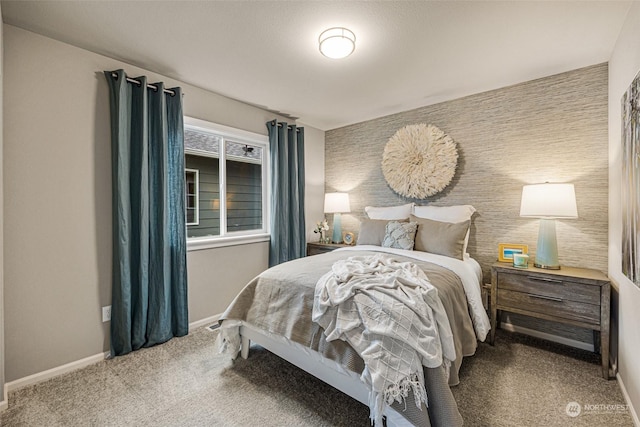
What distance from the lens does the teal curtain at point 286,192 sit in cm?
347

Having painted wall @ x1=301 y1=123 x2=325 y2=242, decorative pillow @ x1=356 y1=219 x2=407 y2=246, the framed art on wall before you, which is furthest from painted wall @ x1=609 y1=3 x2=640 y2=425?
painted wall @ x1=301 y1=123 x2=325 y2=242

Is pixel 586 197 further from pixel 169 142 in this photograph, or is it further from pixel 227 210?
pixel 169 142

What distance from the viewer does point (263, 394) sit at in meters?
1.76

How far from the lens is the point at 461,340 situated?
5.92ft

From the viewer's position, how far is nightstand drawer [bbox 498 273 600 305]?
200 centimetres

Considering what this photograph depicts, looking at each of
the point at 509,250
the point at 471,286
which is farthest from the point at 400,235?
the point at 509,250

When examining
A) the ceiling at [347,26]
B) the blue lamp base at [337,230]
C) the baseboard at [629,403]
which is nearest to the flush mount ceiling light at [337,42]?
the ceiling at [347,26]

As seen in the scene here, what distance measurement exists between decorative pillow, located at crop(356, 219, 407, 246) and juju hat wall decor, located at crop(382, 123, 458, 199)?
1.86 feet

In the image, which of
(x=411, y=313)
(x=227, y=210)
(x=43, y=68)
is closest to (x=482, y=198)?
(x=411, y=313)

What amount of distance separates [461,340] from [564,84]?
94.6 inches

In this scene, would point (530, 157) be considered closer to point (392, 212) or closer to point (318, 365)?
point (392, 212)

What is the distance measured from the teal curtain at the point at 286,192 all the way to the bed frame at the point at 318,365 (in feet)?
4.71

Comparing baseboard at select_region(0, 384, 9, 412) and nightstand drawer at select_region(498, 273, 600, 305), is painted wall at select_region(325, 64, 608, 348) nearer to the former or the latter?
nightstand drawer at select_region(498, 273, 600, 305)

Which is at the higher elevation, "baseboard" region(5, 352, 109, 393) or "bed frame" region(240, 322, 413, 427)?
"bed frame" region(240, 322, 413, 427)
